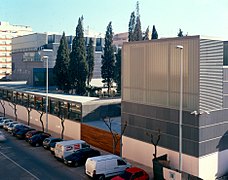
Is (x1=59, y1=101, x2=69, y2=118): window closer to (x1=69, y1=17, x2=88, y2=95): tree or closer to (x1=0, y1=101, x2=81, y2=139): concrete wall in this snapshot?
(x1=0, y1=101, x2=81, y2=139): concrete wall

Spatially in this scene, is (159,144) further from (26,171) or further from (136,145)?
(26,171)

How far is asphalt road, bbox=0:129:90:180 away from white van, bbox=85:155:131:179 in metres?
0.97

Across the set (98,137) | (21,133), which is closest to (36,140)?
(21,133)

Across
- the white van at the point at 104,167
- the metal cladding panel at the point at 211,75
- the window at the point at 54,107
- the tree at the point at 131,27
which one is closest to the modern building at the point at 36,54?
the tree at the point at 131,27

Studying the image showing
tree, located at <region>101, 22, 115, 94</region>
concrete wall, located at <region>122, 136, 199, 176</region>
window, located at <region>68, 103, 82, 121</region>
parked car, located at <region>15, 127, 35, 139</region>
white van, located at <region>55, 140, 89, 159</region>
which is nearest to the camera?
concrete wall, located at <region>122, 136, 199, 176</region>

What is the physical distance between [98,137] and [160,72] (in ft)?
30.9

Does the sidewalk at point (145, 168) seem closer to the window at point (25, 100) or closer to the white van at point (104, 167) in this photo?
the white van at point (104, 167)

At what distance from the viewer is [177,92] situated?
2061cm

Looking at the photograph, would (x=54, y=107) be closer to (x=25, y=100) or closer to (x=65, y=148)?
(x=25, y=100)

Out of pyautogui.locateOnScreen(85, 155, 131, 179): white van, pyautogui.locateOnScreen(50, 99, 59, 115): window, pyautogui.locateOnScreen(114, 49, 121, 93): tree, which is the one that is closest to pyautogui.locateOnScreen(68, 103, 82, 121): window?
pyautogui.locateOnScreen(50, 99, 59, 115): window

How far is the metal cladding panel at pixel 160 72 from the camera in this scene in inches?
774

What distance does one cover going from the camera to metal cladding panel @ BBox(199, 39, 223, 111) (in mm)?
19328

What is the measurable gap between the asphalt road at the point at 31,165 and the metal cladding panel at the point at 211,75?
9.19 meters

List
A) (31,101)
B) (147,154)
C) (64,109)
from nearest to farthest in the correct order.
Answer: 1. (147,154)
2. (64,109)
3. (31,101)
